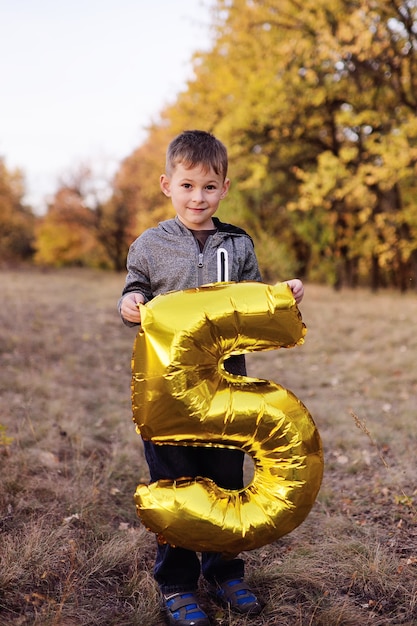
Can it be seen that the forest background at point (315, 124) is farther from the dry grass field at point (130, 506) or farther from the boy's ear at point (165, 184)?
the boy's ear at point (165, 184)

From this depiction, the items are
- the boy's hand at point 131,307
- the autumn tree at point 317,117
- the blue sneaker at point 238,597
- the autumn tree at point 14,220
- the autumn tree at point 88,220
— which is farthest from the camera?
the autumn tree at point 14,220

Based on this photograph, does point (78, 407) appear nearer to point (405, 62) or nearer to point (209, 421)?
point (209, 421)

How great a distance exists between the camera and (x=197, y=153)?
2.13 metres

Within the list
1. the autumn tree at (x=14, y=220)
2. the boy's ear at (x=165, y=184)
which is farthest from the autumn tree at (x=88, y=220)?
the boy's ear at (x=165, y=184)

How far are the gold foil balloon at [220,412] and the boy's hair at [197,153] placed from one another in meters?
0.49

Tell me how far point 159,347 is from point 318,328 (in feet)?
25.3

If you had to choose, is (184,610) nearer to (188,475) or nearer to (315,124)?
(188,475)

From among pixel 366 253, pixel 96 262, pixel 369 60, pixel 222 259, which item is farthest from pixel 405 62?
pixel 96 262

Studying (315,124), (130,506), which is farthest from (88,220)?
(130,506)

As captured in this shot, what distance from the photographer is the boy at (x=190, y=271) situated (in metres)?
2.16

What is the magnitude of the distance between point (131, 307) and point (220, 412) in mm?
530

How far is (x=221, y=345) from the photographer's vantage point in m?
2.07

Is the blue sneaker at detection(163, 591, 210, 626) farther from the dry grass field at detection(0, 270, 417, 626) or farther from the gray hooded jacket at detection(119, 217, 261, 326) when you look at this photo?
the gray hooded jacket at detection(119, 217, 261, 326)

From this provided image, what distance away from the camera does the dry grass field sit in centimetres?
227
